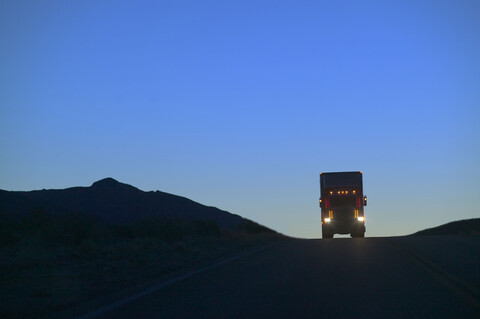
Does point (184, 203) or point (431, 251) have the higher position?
point (184, 203)

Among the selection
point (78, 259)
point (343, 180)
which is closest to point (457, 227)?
point (343, 180)

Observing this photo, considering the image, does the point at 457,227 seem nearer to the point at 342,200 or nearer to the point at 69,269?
the point at 342,200

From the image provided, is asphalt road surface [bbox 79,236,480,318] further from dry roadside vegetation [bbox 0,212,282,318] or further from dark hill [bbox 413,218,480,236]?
dark hill [bbox 413,218,480,236]

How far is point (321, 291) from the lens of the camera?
492 inches

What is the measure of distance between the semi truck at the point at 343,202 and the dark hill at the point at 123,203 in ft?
117

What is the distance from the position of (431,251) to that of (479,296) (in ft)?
37.1

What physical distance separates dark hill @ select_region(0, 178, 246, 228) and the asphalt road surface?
60636 mm

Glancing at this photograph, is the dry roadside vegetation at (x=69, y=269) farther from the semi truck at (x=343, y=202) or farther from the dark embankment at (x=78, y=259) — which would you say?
the semi truck at (x=343, y=202)

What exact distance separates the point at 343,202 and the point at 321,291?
104 ft

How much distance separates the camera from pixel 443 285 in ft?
43.8

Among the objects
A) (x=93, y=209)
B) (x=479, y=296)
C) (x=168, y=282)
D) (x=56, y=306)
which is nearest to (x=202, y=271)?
(x=168, y=282)

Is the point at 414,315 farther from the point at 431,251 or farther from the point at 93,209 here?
the point at 93,209

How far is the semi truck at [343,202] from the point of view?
4338 cm

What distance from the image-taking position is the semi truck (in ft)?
142
